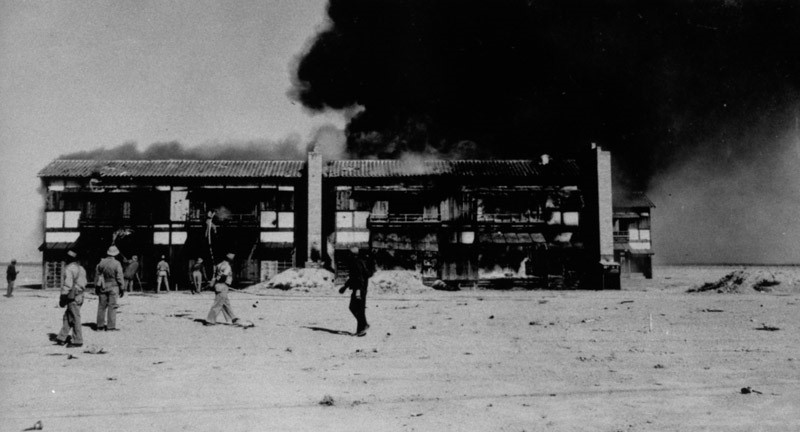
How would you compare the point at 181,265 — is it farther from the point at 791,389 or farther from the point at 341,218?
the point at 791,389

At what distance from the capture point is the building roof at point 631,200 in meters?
44.3

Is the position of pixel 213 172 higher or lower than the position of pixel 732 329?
higher

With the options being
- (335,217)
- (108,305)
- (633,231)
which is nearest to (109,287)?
(108,305)

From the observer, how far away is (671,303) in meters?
19.5

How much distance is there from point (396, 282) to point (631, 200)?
78.6 feet

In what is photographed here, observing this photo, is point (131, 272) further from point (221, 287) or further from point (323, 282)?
point (221, 287)

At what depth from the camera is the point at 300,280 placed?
95.9 feet

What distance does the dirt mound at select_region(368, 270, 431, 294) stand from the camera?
2880 centimetres

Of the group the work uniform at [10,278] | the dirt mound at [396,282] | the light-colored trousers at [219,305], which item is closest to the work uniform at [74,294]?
the light-colored trousers at [219,305]

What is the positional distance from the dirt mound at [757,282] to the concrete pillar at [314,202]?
19.1 m

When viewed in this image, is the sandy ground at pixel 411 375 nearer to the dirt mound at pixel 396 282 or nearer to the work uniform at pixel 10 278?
the work uniform at pixel 10 278

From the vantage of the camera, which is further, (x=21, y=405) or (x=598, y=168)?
(x=598, y=168)

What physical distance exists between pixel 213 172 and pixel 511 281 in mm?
17780

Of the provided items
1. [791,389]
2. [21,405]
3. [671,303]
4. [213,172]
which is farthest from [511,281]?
[21,405]
